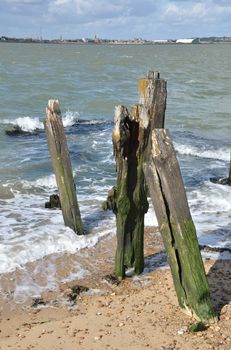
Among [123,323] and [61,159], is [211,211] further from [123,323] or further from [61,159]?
[123,323]

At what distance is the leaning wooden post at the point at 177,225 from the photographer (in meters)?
5.23

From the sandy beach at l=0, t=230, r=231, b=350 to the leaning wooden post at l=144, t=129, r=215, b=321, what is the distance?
0.24 meters

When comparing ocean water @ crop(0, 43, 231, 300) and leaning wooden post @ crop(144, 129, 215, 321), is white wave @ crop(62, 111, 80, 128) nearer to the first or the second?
ocean water @ crop(0, 43, 231, 300)

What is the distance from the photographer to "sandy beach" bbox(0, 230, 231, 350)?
208 inches

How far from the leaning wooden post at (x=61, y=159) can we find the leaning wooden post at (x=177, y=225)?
2892 millimetres

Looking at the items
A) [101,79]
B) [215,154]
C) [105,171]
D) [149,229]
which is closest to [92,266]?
[149,229]

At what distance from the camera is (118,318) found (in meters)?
5.78

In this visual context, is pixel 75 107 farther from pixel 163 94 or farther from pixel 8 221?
pixel 163 94

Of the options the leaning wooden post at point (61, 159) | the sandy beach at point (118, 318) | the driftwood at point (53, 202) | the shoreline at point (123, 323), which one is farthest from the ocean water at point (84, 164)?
the shoreline at point (123, 323)

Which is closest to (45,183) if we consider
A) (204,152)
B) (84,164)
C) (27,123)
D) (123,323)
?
(84,164)

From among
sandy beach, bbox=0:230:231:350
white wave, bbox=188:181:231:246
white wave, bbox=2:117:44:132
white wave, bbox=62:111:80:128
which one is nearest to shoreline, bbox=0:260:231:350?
sandy beach, bbox=0:230:231:350

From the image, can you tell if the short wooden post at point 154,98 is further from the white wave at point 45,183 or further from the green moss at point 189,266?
the white wave at point 45,183

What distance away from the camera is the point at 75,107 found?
2544cm

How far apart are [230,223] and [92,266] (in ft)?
9.60
